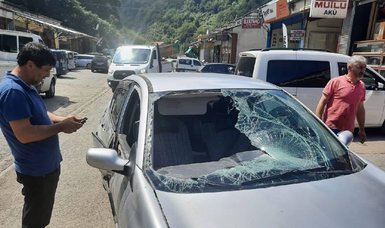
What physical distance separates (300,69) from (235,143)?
4.78 metres

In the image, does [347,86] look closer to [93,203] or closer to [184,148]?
[184,148]

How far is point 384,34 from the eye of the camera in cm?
1047

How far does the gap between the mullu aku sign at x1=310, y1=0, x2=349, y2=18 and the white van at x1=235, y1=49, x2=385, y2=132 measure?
4006 millimetres

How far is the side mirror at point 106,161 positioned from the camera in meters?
2.31

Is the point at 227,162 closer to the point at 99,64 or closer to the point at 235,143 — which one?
the point at 235,143

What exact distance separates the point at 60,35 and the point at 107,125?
1494 inches

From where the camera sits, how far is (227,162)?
100 inches

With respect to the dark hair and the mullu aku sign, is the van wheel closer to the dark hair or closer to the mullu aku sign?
the mullu aku sign

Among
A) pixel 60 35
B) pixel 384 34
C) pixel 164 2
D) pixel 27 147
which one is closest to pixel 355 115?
pixel 27 147

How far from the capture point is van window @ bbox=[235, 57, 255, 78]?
7095 millimetres

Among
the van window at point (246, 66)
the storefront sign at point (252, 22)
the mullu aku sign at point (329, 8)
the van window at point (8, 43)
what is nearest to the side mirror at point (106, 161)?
the van window at point (246, 66)

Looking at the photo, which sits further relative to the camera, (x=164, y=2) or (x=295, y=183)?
(x=164, y=2)

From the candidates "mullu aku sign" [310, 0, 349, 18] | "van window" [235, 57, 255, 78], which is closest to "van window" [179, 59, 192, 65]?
"mullu aku sign" [310, 0, 349, 18]

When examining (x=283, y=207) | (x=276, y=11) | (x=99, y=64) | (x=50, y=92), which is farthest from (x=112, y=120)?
(x=99, y=64)
